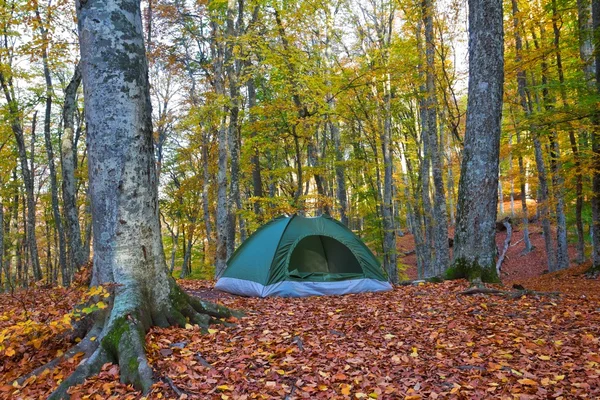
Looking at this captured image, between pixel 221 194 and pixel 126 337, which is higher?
pixel 221 194

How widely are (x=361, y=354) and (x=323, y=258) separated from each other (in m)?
4.61

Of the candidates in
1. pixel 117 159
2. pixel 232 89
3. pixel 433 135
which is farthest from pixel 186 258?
pixel 117 159

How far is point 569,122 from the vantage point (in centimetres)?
779

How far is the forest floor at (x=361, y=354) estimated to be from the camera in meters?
3.11

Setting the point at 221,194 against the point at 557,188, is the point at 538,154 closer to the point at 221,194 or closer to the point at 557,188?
the point at 557,188

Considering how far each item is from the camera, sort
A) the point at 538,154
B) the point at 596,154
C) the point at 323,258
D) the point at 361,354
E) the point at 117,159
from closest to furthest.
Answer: the point at 361,354
the point at 117,159
the point at 596,154
the point at 323,258
the point at 538,154

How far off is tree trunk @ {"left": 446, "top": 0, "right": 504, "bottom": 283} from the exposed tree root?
→ 15.8ft

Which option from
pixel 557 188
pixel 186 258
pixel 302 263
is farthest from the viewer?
pixel 186 258

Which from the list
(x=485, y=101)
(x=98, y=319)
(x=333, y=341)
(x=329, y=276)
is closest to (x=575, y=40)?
(x=485, y=101)

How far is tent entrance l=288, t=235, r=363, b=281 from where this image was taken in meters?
7.95

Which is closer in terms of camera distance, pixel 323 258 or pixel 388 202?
pixel 323 258

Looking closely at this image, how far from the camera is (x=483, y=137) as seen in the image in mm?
6711

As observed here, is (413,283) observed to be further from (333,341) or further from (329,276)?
(333,341)

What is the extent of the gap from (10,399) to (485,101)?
7.51 meters
